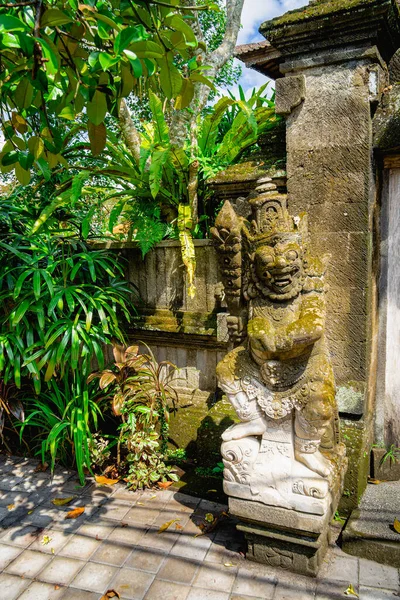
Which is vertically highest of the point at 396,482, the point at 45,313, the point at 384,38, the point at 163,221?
the point at 384,38

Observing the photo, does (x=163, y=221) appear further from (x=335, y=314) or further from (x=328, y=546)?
(x=328, y=546)

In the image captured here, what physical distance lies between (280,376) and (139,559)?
1.47 metres

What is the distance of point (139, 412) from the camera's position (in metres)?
3.89

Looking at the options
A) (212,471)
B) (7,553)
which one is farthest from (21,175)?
(212,471)

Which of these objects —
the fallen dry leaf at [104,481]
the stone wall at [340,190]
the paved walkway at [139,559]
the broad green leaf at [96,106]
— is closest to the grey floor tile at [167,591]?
the paved walkway at [139,559]

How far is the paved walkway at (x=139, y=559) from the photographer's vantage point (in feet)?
8.91

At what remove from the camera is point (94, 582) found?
2.81 meters

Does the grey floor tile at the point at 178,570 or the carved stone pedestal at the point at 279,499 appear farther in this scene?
the grey floor tile at the point at 178,570

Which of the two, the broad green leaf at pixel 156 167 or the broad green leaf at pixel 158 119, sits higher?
the broad green leaf at pixel 158 119

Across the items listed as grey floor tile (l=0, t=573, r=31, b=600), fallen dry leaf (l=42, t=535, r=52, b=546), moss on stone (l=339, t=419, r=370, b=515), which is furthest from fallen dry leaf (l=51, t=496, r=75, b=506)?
moss on stone (l=339, t=419, r=370, b=515)

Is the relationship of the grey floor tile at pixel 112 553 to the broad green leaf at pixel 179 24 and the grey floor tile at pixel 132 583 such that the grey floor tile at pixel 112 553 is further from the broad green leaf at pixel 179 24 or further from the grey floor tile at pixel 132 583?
Answer: the broad green leaf at pixel 179 24

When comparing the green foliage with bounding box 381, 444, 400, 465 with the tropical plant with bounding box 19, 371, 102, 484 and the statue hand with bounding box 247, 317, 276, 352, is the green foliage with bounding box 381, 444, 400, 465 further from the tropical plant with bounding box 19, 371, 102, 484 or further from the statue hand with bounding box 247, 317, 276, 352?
the tropical plant with bounding box 19, 371, 102, 484

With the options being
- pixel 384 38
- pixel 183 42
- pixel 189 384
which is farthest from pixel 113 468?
pixel 384 38

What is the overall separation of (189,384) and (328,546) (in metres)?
1.80
